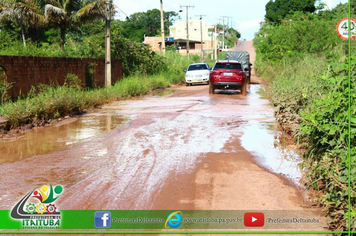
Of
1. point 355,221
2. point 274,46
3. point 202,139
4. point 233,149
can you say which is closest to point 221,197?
point 355,221

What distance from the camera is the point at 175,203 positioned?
6098mm

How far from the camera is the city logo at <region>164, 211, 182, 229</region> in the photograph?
5.35m

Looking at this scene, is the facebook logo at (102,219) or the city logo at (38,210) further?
the facebook logo at (102,219)

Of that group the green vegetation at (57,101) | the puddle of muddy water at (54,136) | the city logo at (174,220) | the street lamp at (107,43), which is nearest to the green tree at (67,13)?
the street lamp at (107,43)

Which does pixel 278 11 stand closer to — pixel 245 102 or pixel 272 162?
pixel 245 102

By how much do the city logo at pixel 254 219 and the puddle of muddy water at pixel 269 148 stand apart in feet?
6.38

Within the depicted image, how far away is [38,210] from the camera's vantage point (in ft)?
18.1

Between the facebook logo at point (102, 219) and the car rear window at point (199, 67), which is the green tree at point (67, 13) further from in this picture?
the facebook logo at point (102, 219)

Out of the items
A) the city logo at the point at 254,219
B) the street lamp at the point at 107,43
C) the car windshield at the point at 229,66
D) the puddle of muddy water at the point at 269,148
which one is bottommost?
the puddle of muddy water at the point at 269,148

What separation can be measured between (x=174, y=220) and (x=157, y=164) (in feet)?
9.67

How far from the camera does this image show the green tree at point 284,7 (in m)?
82.6

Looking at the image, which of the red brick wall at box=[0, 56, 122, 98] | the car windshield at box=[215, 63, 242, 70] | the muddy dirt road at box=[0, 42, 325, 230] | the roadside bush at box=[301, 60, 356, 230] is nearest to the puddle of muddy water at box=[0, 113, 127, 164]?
the muddy dirt road at box=[0, 42, 325, 230]

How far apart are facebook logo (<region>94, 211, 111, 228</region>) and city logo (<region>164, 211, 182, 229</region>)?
65 cm

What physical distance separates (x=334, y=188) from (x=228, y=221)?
1259mm
